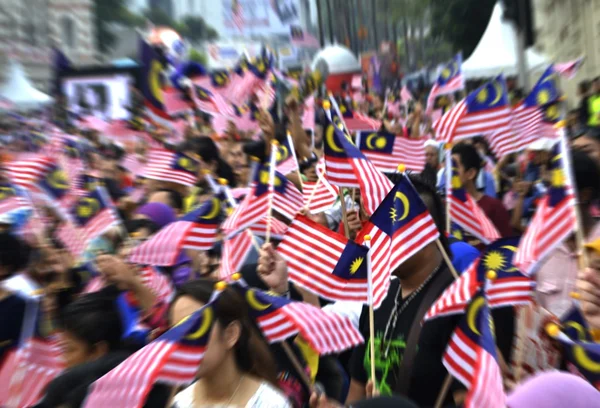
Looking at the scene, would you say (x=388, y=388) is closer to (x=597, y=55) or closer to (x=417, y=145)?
(x=417, y=145)

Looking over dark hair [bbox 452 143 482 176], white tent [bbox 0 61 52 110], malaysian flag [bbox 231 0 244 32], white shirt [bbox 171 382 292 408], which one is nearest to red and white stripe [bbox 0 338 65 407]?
white shirt [bbox 171 382 292 408]

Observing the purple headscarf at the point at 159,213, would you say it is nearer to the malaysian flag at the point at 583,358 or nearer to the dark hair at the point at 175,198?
the dark hair at the point at 175,198

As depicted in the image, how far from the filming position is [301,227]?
4602 millimetres

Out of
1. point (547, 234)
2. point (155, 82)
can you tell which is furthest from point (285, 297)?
point (155, 82)

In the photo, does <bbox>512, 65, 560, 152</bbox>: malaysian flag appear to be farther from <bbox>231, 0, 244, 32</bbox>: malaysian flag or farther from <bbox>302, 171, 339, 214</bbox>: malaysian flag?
<bbox>231, 0, 244, 32</bbox>: malaysian flag

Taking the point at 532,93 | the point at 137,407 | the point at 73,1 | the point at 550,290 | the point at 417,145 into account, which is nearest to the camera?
the point at 137,407

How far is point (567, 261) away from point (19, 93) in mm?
22948

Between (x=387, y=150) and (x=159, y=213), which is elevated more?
(x=387, y=150)

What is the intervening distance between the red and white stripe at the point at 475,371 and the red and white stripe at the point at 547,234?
746 mm

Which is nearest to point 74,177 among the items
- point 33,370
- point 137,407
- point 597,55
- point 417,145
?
point 417,145

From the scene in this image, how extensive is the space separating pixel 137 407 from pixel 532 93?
18.2 feet

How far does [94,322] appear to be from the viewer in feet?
13.6

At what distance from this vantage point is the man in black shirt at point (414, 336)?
353 cm

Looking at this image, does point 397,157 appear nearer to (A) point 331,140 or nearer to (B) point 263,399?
(A) point 331,140
